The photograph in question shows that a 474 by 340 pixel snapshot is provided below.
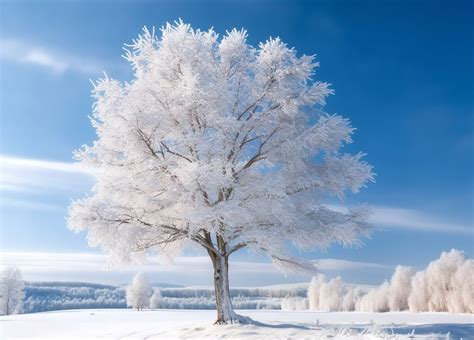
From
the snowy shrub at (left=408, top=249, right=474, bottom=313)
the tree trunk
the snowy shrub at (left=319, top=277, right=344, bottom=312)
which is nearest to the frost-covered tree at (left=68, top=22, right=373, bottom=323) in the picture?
the tree trunk

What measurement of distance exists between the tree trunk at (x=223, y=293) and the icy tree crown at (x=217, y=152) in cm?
44

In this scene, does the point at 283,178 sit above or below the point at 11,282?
above

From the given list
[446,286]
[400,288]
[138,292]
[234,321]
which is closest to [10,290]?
[138,292]

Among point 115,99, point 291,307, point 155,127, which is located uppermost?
point 115,99

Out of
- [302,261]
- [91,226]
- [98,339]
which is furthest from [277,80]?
[98,339]

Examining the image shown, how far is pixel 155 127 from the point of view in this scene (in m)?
14.3

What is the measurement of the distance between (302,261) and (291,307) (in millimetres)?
77294

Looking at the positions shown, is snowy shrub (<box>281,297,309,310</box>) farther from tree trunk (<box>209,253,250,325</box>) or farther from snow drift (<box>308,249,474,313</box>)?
tree trunk (<box>209,253,250,325</box>)

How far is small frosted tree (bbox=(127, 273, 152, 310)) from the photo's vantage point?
60438 millimetres

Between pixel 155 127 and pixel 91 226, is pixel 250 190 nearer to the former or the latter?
pixel 155 127

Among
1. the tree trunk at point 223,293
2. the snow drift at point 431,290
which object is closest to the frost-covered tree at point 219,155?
the tree trunk at point 223,293

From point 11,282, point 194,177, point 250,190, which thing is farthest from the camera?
point 11,282

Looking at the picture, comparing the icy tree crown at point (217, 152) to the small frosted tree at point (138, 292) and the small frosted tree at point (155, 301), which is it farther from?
the small frosted tree at point (155, 301)

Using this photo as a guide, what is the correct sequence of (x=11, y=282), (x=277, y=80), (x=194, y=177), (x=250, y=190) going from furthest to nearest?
(x=11, y=282)
(x=277, y=80)
(x=250, y=190)
(x=194, y=177)
